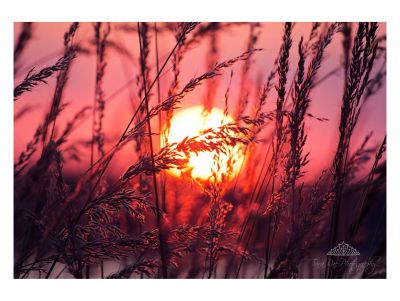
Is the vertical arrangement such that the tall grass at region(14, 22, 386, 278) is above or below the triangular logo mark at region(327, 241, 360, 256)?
above

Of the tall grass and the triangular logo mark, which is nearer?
the tall grass

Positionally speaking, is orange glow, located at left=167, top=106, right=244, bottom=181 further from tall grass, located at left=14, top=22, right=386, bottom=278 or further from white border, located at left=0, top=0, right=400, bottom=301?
white border, located at left=0, top=0, right=400, bottom=301

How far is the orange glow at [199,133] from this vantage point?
111 inches

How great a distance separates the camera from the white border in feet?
9.23

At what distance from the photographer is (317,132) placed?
9.79ft

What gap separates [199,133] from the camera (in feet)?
9.50

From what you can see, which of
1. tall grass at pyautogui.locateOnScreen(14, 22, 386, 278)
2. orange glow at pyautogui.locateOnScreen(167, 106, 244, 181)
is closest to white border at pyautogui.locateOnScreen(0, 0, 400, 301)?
tall grass at pyautogui.locateOnScreen(14, 22, 386, 278)

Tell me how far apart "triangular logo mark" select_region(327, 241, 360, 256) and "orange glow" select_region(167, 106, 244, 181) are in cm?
61
